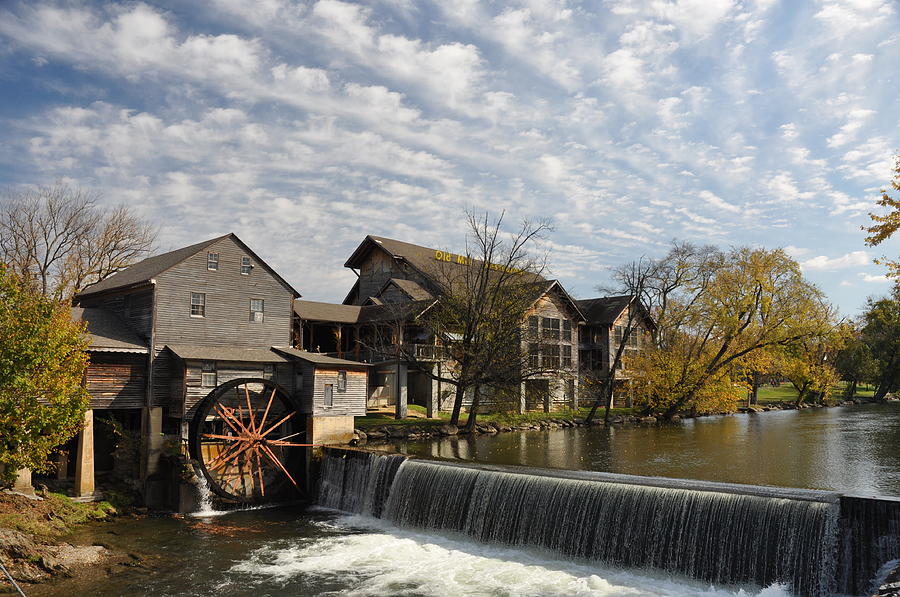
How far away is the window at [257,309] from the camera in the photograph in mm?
25688

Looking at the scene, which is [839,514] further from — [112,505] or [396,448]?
[112,505]

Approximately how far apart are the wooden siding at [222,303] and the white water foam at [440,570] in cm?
959

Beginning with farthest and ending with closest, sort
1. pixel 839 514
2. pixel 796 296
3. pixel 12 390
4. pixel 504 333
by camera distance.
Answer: pixel 796 296
pixel 504 333
pixel 12 390
pixel 839 514

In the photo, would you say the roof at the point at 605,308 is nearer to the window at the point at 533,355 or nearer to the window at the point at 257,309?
the window at the point at 533,355

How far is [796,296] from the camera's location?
144 ft

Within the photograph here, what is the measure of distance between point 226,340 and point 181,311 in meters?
2.01

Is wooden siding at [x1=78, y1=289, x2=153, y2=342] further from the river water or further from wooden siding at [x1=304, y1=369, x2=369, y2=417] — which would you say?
the river water

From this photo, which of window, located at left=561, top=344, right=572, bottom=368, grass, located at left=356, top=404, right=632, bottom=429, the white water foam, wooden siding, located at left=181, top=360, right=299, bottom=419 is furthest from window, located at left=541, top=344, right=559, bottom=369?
the white water foam


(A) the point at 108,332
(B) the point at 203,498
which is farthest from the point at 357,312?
(B) the point at 203,498

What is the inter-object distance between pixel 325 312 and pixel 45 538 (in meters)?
21.3

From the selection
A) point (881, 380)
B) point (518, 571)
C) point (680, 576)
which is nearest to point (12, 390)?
point (518, 571)

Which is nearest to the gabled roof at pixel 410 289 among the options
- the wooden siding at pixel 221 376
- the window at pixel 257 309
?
the window at pixel 257 309

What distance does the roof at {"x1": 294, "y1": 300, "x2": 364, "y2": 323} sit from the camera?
35.3 m

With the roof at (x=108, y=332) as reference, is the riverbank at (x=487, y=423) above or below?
below
